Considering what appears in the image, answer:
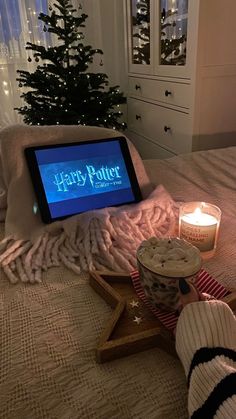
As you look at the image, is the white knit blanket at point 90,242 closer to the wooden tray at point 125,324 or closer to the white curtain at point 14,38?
the wooden tray at point 125,324

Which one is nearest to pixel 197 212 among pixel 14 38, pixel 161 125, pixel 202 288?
pixel 202 288

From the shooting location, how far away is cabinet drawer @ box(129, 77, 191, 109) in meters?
1.79

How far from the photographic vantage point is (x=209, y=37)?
5.25 feet

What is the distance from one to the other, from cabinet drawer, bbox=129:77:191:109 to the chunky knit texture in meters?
1.57

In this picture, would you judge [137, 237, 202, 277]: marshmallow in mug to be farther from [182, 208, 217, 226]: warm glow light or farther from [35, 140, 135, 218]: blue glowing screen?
[35, 140, 135, 218]: blue glowing screen

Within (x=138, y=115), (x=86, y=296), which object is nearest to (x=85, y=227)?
(x=86, y=296)

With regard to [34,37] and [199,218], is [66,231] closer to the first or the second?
[199,218]

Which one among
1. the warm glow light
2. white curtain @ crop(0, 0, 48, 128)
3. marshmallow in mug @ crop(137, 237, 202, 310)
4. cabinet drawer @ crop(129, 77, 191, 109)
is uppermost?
white curtain @ crop(0, 0, 48, 128)

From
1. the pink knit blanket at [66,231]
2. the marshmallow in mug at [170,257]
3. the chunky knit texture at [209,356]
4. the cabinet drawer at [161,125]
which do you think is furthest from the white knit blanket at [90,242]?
the cabinet drawer at [161,125]

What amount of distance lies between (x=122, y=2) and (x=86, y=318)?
258 centimetres

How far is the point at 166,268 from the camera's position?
445 millimetres

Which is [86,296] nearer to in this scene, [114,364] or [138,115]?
[114,364]

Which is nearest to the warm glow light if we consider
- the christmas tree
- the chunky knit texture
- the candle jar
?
the candle jar

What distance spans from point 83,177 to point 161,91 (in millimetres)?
1480
